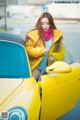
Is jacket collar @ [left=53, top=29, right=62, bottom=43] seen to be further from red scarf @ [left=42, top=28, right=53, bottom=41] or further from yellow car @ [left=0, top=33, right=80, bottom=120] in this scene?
yellow car @ [left=0, top=33, right=80, bottom=120]

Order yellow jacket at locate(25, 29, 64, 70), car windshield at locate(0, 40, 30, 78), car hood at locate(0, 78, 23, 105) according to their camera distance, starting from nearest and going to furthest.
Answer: car hood at locate(0, 78, 23, 105) < car windshield at locate(0, 40, 30, 78) < yellow jacket at locate(25, 29, 64, 70)

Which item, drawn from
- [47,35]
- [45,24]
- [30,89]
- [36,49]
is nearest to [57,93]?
[30,89]

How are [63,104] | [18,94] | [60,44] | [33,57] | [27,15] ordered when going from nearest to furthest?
[18,94] < [63,104] < [33,57] < [60,44] < [27,15]

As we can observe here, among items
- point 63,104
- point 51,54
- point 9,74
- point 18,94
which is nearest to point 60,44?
point 51,54

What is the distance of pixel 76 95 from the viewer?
5031mm

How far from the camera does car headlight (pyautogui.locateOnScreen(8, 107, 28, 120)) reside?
11.3ft

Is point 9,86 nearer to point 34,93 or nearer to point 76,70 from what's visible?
point 34,93

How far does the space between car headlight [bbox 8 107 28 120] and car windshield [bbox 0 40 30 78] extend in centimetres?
70

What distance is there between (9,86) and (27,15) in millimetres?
6362

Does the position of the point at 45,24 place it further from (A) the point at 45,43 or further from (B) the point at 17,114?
(B) the point at 17,114

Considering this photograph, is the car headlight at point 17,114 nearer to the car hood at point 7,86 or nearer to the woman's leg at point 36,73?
the car hood at point 7,86

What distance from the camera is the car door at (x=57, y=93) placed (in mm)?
4324

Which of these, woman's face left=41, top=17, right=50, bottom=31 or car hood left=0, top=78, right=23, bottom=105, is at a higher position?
woman's face left=41, top=17, right=50, bottom=31

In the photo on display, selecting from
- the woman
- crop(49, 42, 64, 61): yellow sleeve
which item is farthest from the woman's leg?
crop(49, 42, 64, 61): yellow sleeve
